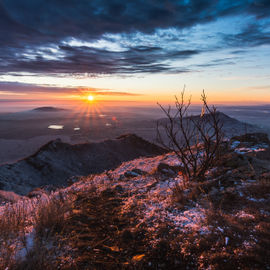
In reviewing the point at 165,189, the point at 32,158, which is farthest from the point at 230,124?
the point at 165,189

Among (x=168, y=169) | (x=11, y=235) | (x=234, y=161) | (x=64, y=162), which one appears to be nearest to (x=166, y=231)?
(x=11, y=235)

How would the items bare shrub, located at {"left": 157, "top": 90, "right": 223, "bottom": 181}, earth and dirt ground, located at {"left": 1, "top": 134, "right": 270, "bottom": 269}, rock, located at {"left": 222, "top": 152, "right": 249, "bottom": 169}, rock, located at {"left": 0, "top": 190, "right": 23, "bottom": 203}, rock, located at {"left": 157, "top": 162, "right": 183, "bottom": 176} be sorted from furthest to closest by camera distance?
rock, located at {"left": 0, "top": 190, "right": 23, "bottom": 203}
rock, located at {"left": 157, "top": 162, "right": 183, "bottom": 176}
rock, located at {"left": 222, "top": 152, "right": 249, "bottom": 169}
bare shrub, located at {"left": 157, "top": 90, "right": 223, "bottom": 181}
earth and dirt ground, located at {"left": 1, "top": 134, "right": 270, "bottom": 269}

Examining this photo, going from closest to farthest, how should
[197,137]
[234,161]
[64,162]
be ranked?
[197,137]
[234,161]
[64,162]

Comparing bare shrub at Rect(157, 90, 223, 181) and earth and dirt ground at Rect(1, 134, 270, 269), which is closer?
earth and dirt ground at Rect(1, 134, 270, 269)

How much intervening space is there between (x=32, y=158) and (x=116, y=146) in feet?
28.9

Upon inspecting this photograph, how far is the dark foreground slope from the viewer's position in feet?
43.1

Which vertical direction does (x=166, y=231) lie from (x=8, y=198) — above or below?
above

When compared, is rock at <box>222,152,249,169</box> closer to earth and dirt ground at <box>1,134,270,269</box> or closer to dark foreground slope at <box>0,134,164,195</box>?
earth and dirt ground at <box>1,134,270,269</box>

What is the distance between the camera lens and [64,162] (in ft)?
55.4

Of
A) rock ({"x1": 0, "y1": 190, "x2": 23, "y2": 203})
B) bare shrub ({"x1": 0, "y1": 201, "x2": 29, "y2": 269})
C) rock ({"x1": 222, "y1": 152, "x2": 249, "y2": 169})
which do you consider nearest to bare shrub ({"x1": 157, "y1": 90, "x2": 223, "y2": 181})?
rock ({"x1": 222, "y1": 152, "x2": 249, "y2": 169})

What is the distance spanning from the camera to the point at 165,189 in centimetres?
439

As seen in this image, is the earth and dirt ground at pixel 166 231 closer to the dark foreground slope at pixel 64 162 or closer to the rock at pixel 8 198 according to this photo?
the rock at pixel 8 198

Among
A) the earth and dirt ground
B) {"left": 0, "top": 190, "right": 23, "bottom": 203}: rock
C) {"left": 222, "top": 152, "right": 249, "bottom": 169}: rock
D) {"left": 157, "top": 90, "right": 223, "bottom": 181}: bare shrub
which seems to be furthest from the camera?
{"left": 0, "top": 190, "right": 23, "bottom": 203}: rock

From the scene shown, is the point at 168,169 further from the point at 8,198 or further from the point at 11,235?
the point at 8,198
